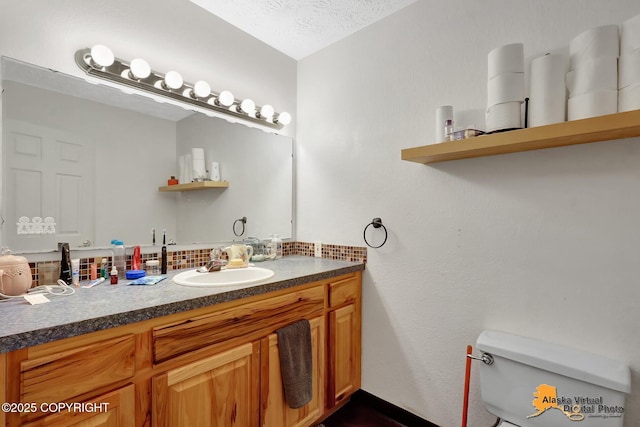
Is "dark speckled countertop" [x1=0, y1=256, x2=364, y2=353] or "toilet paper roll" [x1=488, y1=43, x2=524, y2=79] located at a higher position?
"toilet paper roll" [x1=488, y1=43, x2=524, y2=79]

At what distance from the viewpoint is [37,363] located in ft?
2.53

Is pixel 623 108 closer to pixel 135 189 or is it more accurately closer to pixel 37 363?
pixel 37 363

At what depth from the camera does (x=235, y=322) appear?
1.21m

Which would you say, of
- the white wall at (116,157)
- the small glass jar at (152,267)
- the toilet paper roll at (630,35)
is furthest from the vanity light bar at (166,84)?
the toilet paper roll at (630,35)

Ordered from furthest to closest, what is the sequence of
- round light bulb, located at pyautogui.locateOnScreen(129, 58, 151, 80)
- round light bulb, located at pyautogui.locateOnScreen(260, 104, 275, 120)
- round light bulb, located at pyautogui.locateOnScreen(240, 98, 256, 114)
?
round light bulb, located at pyautogui.locateOnScreen(260, 104, 275, 120), round light bulb, located at pyautogui.locateOnScreen(240, 98, 256, 114), round light bulb, located at pyautogui.locateOnScreen(129, 58, 151, 80)

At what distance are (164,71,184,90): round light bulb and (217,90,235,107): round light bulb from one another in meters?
0.25

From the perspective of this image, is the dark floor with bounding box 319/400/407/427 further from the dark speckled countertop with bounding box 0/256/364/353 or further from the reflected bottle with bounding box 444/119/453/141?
the reflected bottle with bounding box 444/119/453/141

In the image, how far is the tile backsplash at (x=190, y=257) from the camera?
1236 mm

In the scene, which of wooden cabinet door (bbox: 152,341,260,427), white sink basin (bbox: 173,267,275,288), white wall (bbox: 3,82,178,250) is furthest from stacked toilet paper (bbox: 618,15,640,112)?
white wall (bbox: 3,82,178,250)

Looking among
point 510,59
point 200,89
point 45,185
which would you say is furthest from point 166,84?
point 510,59

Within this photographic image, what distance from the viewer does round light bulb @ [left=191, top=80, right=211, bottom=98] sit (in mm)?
1694

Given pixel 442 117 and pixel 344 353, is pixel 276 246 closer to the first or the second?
pixel 344 353

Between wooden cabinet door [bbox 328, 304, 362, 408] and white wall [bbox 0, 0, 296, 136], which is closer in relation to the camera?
white wall [bbox 0, 0, 296, 136]

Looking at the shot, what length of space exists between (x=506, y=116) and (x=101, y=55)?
71.5 inches
